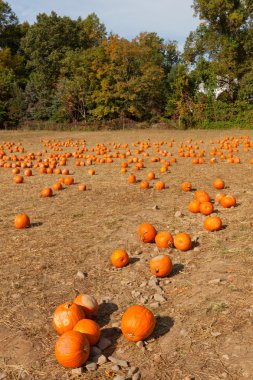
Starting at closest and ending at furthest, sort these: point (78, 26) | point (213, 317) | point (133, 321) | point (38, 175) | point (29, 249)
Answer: point (133, 321)
point (213, 317)
point (29, 249)
point (38, 175)
point (78, 26)

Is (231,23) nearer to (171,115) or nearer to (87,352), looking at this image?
(171,115)

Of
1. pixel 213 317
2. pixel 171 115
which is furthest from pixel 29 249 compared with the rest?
pixel 171 115

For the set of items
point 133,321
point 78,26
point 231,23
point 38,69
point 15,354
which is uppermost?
point 78,26

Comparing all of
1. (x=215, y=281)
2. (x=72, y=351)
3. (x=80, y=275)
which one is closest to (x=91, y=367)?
(x=72, y=351)

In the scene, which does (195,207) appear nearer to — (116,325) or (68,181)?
(116,325)

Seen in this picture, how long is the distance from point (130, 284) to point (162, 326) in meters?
0.94

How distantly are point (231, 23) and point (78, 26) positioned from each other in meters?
27.7

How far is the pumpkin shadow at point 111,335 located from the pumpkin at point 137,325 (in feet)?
0.47

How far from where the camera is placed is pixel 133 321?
3346 mm

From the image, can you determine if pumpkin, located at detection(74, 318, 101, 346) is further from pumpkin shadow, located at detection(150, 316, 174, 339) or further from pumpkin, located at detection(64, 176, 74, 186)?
pumpkin, located at detection(64, 176, 74, 186)

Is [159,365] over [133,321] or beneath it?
beneath

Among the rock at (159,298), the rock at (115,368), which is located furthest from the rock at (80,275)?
the rock at (115,368)

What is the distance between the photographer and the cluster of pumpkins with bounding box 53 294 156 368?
310 cm

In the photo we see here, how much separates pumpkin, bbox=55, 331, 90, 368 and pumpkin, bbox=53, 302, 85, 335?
0.87 ft
